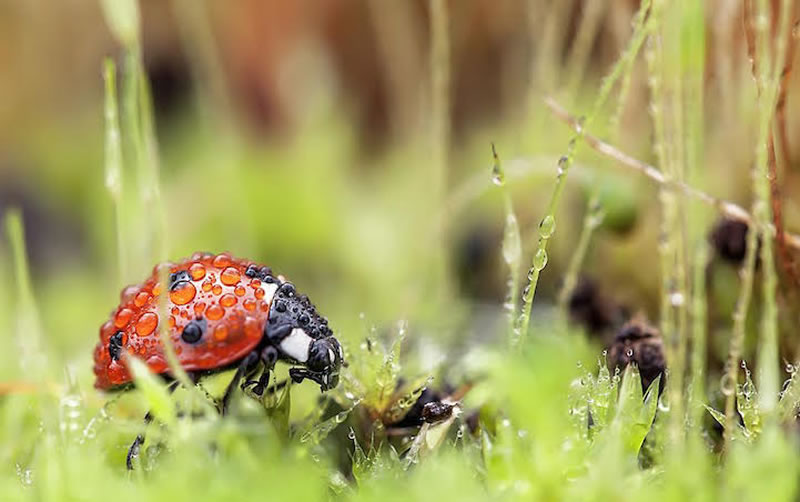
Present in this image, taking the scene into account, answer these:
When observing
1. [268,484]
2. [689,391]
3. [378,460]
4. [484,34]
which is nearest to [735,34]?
[689,391]

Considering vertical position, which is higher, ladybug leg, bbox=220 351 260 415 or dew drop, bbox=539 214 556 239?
dew drop, bbox=539 214 556 239

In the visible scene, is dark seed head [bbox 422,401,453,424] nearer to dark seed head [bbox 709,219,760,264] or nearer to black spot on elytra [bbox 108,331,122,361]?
black spot on elytra [bbox 108,331,122,361]

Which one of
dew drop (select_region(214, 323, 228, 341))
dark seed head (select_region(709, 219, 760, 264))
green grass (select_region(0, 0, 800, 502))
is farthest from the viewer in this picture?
dark seed head (select_region(709, 219, 760, 264))

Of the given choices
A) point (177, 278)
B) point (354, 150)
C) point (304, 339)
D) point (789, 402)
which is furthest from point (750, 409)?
point (354, 150)


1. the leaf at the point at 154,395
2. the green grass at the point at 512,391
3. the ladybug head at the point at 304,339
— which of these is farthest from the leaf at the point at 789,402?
the leaf at the point at 154,395

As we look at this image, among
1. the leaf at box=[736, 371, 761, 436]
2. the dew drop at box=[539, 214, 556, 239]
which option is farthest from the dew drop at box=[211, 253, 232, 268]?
the leaf at box=[736, 371, 761, 436]

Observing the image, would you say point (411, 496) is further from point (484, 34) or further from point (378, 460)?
point (484, 34)

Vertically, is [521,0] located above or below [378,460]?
above

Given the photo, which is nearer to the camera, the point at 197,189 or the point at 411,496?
the point at 411,496
